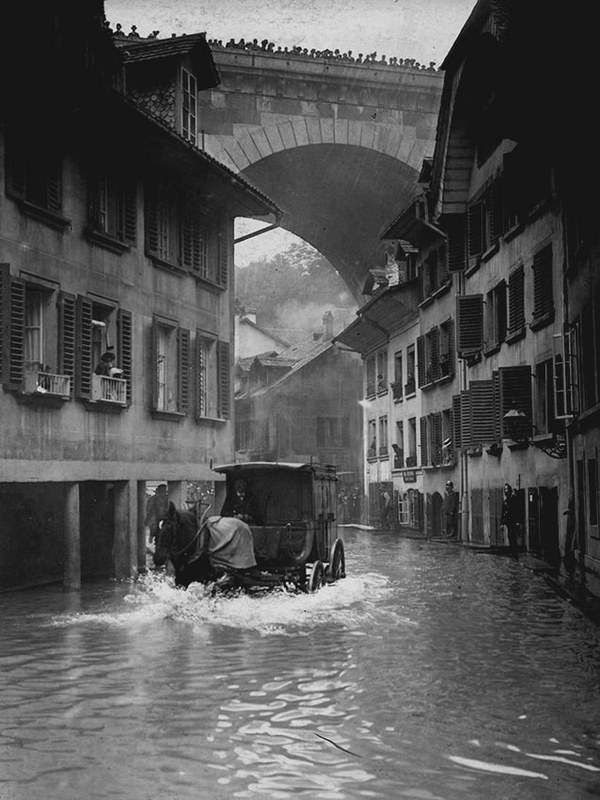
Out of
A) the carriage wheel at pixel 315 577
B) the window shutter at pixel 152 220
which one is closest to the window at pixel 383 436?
the window shutter at pixel 152 220

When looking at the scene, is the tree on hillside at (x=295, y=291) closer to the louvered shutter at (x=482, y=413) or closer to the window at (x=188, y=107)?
the louvered shutter at (x=482, y=413)

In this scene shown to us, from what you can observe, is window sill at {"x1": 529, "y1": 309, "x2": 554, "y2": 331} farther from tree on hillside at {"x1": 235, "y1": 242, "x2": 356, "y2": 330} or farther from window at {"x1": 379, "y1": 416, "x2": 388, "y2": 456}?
tree on hillside at {"x1": 235, "y1": 242, "x2": 356, "y2": 330}

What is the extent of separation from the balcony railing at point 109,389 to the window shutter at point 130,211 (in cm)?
295

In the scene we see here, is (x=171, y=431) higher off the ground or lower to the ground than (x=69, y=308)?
lower

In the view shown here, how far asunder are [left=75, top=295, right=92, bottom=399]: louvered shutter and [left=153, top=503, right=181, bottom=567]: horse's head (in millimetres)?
5497

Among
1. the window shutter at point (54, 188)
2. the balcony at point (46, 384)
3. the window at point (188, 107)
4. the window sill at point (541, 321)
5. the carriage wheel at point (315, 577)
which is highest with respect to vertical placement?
the window at point (188, 107)

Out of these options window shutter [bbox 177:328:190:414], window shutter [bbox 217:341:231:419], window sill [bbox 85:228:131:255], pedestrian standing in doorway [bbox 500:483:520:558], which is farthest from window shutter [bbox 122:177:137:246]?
pedestrian standing in doorway [bbox 500:483:520:558]

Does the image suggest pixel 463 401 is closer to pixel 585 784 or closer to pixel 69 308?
pixel 69 308

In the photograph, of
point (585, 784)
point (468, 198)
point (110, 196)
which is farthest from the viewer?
point (468, 198)

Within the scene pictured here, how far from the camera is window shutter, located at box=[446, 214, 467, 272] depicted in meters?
34.7

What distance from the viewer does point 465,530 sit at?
1391 inches

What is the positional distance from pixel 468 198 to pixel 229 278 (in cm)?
915

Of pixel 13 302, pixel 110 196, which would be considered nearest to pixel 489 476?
pixel 110 196

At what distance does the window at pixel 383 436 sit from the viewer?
5029cm
